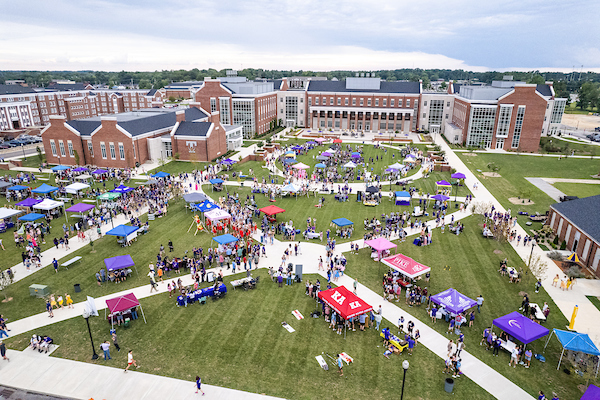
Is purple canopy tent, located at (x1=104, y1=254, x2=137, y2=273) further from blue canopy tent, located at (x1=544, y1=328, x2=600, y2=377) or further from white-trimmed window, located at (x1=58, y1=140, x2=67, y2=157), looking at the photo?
white-trimmed window, located at (x1=58, y1=140, x2=67, y2=157)

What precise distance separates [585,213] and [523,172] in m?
29.2

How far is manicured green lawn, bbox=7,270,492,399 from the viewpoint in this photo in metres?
18.2

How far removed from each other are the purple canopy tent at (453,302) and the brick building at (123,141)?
4802cm

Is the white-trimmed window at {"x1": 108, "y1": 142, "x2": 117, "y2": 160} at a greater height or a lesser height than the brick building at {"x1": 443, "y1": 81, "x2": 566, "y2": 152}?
lesser

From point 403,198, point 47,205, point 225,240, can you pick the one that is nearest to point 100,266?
point 225,240

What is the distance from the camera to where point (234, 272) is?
28.8 meters

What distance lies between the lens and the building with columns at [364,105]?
9388 cm

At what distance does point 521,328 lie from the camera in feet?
67.2

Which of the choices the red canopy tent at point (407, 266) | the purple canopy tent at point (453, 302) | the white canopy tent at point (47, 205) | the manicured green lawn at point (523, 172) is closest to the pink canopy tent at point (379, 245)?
the red canopy tent at point (407, 266)

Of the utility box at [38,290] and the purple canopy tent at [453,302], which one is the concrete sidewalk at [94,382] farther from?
the purple canopy tent at [453,302]

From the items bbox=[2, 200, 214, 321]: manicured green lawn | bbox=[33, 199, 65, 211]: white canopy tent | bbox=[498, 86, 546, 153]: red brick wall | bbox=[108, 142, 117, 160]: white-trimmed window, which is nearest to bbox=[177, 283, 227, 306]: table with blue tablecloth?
bbox=[2, 200, 214, 321]: manicured green lawn

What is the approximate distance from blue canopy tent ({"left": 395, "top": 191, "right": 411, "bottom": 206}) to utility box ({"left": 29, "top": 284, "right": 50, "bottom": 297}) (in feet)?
114

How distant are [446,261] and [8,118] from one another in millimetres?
112056

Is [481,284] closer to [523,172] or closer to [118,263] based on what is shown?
[118,263]
